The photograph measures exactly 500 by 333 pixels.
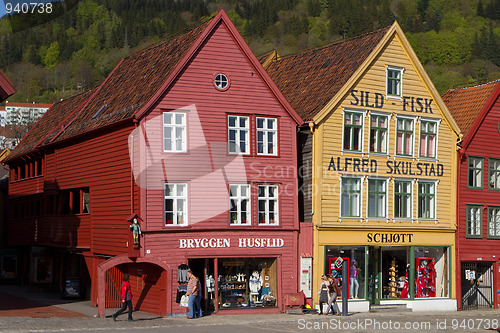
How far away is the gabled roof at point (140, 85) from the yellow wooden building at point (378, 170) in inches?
119

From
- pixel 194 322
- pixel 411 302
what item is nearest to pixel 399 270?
pixel 411 302

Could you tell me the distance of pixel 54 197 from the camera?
4422 cm

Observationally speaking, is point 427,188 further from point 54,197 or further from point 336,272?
point 54,197

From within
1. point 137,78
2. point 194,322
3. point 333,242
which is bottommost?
point 194,322

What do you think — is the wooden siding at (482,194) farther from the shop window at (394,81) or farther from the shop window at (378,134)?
the shop window at (394,81)

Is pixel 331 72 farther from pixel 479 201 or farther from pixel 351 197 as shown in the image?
pixel 479 201

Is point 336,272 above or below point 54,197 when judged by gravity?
below

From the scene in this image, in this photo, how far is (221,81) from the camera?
36.4 m

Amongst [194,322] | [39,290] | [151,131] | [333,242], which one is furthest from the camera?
[39,290]

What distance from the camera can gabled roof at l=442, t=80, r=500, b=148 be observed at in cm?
4428

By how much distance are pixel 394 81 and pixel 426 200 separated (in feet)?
21.5

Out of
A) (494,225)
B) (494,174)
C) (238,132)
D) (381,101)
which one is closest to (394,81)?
(381,101)

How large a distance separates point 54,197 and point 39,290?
584cm

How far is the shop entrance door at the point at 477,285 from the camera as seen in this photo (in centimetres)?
4438
